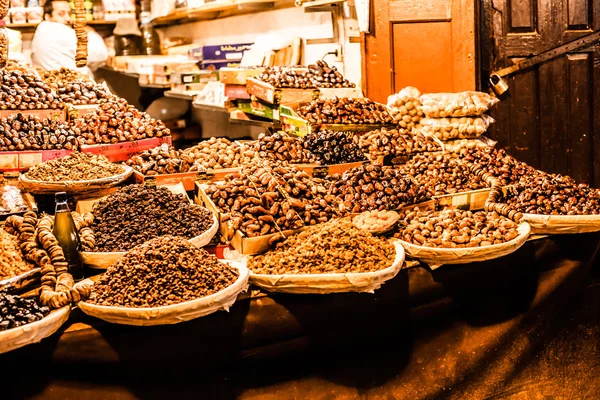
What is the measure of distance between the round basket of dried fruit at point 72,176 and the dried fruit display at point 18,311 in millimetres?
1012

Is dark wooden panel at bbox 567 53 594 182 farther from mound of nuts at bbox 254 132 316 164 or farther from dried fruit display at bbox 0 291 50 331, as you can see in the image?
dried fruit display at bbox 0 291 50 331

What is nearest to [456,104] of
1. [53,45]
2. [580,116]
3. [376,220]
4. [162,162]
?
[580,116]

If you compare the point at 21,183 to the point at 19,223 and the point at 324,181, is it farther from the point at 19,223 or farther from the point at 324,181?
the point at 324,181

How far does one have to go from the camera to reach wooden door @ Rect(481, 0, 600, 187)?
15.2 ft

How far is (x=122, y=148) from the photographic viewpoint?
3893mm

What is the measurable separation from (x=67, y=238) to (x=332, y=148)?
168cm

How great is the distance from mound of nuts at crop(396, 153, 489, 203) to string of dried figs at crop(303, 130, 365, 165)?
0.97 ft

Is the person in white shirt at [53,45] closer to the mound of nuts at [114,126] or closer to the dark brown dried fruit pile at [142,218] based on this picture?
the mound of nuts at [114,126]

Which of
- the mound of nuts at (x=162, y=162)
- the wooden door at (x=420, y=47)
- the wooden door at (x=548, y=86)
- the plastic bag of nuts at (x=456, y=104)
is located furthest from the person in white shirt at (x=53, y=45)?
the wooden door at (x=548, y=86)

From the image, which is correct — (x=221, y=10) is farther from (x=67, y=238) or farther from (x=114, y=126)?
(x=67, y=238)

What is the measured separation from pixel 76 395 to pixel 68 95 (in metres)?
2.64

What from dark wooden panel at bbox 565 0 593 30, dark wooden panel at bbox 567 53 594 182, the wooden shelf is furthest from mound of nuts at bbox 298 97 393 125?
the wooden shelf

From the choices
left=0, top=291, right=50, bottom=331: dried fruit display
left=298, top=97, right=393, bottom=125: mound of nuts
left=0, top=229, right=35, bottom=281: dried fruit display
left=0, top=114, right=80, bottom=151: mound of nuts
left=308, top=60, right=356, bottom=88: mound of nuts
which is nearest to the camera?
left=0, top=291, right=50, bottom=331: dried fruit display

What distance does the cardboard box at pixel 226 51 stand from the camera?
24.7 ft
